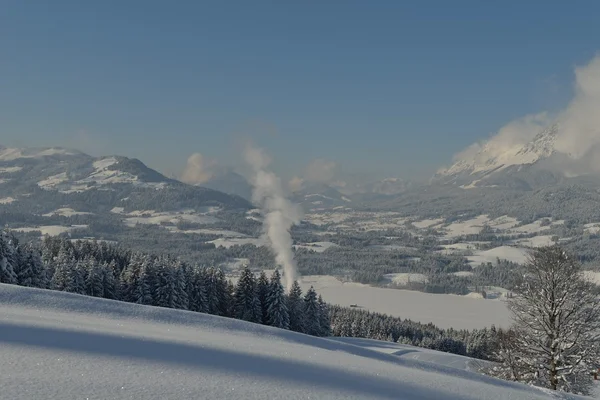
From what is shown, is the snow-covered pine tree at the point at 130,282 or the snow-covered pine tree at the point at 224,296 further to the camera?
the snow-covered pine tree at the point at 224,296

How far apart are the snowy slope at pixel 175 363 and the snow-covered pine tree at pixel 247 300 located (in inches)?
1402

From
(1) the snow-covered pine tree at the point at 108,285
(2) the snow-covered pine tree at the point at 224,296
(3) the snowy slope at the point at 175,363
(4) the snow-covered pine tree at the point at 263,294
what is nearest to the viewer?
(3) the snowy slope at the point at 175,363

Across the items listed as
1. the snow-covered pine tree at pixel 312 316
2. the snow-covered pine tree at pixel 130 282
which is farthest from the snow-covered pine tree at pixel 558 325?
the snow-covered pine tree at pixel 130 282

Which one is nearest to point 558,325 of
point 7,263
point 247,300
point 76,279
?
point 247,300

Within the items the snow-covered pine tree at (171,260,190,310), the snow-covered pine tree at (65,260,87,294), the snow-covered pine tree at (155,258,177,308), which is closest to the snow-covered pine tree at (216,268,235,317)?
the snow-covered pine tree at (171,260,190,310)

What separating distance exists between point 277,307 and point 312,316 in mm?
8022

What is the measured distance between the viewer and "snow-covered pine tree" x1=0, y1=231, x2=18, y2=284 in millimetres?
39781

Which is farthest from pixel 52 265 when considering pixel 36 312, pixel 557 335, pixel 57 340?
pixel 557 335

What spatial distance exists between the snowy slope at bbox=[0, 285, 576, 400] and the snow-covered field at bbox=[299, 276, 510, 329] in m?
126

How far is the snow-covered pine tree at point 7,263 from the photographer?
3978cm

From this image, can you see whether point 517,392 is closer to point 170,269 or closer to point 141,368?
point 141,368

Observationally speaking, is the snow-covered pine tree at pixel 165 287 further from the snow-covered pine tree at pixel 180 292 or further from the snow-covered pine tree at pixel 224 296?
the snow-covered pine tree at pixel 224 296

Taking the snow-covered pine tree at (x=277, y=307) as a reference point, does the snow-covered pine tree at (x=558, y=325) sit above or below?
above

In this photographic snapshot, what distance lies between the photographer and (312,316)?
61.4m
